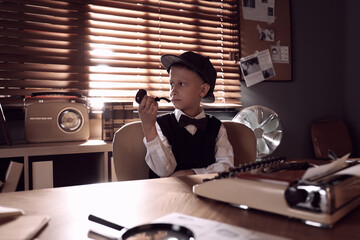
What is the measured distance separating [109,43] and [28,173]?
3.61 feet

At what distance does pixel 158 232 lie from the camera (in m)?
0.44

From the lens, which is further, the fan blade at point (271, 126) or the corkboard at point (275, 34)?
the corkboard at point (275, 34)

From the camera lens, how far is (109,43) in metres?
2.26

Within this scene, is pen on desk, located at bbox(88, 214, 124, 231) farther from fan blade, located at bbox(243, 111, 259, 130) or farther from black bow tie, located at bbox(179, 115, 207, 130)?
fan blade, located at bbox(243, 111, 259, 130)

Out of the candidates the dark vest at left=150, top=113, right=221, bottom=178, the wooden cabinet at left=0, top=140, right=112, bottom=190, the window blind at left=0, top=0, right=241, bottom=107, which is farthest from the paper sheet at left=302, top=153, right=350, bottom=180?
the window blind at left=0, top=0, right=241, bottom=107

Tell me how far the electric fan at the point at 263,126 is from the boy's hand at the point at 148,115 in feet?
3.36

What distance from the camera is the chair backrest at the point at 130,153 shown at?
4.02ft

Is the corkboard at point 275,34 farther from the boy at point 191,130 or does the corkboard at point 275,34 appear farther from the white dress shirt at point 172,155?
the white dress shirt at point 172,155

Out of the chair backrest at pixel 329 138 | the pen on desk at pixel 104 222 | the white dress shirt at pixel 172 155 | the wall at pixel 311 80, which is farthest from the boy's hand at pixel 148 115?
the chair backrest at pixel 329 138

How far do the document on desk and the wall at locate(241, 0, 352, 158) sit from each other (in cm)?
233

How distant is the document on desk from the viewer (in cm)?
42

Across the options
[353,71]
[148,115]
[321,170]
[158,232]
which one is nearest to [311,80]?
[353,71]

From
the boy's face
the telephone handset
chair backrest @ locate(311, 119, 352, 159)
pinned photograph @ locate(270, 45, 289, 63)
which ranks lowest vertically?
chair backrest @ locate(311, 119, 352, 159)

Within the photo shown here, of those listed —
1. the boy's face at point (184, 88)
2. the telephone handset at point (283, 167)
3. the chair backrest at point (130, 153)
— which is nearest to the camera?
the telephone handset at point (283, 167)
